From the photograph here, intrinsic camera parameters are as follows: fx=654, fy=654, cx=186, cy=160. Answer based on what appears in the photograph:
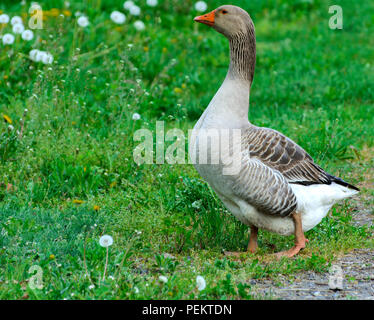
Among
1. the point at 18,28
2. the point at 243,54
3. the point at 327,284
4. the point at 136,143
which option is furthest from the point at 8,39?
the point at 327,284

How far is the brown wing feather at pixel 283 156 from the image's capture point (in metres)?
5.07

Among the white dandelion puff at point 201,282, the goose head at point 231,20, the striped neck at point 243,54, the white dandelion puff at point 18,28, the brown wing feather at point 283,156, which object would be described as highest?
the white dandelion puff at point 18,28

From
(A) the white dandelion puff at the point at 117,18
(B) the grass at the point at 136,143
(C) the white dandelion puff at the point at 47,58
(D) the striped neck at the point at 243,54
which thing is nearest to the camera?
(B) the grass at the point at 136,143

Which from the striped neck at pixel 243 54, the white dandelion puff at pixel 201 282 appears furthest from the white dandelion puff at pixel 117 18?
→ the white dandelion puff at pixel 201 282

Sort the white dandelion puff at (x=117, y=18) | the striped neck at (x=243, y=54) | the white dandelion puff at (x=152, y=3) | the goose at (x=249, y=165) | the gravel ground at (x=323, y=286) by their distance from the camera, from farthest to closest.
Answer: the white dandelion puff at (x=152, y=3), the white dandelion puff at (x=117, y=18), the striped neck at (x=243, y=54), the goose at (x=249, y=165), the gravel ground at (x=323, y=286)

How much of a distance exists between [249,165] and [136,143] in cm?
219

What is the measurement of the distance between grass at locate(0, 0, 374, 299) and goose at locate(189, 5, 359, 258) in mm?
306

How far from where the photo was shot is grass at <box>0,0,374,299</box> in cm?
464

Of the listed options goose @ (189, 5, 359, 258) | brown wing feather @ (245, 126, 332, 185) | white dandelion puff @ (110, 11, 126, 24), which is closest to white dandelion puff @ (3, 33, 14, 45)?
white dandelion puff @ (110, 11, 126, 24)

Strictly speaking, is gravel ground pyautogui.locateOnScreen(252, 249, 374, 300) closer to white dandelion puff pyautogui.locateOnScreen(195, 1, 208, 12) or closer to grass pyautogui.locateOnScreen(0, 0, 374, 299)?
grass pyautogui.locateOnScreen(0, 0, 374, 299)

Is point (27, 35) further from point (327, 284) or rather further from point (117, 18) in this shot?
A: point (327, 284)

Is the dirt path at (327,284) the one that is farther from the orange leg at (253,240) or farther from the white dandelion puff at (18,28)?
the white dandelion puff at (18,28)

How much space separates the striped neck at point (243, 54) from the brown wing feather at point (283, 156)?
45cm
